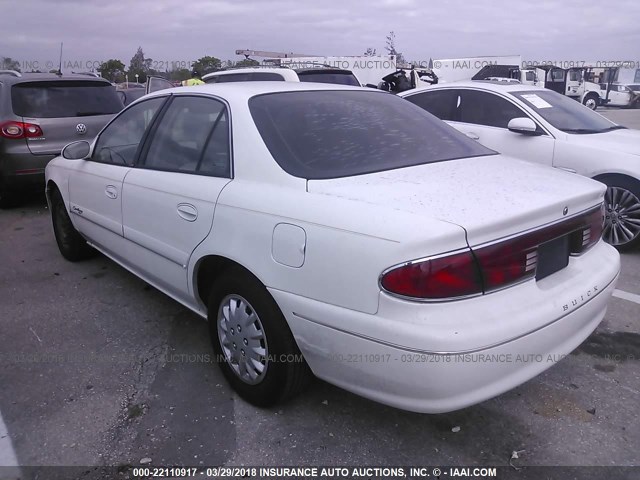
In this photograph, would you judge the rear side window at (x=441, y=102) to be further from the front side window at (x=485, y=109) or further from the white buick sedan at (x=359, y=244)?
the white buick sedan at (x=359, y=244)

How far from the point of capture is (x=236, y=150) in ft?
8.80

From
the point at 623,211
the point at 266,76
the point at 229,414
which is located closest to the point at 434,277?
the point at 229,414

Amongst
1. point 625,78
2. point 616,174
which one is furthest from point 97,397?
point 625,78

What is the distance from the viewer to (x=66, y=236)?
4793 millimetres

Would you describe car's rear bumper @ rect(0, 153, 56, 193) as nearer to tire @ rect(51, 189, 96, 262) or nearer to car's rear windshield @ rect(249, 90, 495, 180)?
tire @ rect(51, 189, 96, 262)

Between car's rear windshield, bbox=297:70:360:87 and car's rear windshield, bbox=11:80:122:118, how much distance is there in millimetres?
4286

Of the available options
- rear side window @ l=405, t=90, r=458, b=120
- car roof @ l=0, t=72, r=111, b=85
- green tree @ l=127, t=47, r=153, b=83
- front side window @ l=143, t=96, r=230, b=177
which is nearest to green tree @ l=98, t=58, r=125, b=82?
green tree @ l=127, t=47, r=153, b=83

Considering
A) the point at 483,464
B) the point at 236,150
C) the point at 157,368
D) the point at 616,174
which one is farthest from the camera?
the point at 616,174

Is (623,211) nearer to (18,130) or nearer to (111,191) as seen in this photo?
(111,191)

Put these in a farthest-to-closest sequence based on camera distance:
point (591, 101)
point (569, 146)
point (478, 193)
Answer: point (591, 101) → point (569, 146) → point (478, 193)

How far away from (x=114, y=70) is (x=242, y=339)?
34.0m

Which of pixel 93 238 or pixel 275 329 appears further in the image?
pixel 93 238

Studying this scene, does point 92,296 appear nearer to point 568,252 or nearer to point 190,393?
point 190,393

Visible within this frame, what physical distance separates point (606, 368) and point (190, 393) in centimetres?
230
